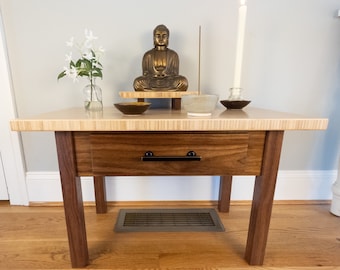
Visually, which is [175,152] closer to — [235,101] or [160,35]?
[235,101]

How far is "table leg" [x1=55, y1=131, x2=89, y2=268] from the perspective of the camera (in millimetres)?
631

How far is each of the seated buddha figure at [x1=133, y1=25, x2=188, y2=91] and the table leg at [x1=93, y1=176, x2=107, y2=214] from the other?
0.52 metres

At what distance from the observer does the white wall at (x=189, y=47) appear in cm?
100

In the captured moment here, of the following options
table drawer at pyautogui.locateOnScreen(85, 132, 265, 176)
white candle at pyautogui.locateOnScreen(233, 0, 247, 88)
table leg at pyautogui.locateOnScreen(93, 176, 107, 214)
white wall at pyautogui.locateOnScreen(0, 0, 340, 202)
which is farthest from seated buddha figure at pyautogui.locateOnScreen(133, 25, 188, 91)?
table leg at pyautogui.locateOnScreen(93, 176, 107, 214)

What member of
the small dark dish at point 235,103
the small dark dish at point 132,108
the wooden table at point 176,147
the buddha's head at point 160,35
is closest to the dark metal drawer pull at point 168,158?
the wooden table at point 176,147

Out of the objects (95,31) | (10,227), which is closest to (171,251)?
(10,227)

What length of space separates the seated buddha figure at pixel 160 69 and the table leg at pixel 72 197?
405 millimetres

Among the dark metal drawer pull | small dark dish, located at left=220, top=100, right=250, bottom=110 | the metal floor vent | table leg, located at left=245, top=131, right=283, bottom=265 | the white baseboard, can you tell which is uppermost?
small dark dish, located at left=220, top=100, right=250, bottom=110

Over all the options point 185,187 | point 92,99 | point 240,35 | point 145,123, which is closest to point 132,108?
point 145,123

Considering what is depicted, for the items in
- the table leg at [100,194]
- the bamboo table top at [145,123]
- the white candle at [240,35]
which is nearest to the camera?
the bamboo table top at [145,123]

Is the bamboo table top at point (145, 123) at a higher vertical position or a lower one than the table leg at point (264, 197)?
higher

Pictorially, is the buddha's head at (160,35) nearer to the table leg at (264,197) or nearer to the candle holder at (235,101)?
the candle holder at (235,101)

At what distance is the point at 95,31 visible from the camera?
1015 millimetres

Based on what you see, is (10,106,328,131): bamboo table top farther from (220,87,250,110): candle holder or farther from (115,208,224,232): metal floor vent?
(115,208,224,232): metal floor vent
